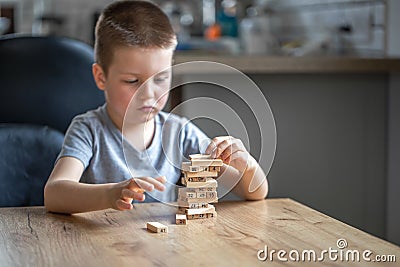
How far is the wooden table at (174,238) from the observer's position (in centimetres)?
111

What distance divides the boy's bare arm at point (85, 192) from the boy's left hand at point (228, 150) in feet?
0.40

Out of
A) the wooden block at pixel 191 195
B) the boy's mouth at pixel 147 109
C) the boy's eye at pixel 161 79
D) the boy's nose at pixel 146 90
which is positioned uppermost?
the boy's eye at pixel 161 79

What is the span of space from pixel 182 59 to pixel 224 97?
22cm

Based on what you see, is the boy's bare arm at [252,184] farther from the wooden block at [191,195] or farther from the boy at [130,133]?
the wooden block at [191,195]

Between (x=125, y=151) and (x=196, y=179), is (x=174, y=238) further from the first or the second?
(x=125, y=151)

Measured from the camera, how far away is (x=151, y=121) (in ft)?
5.90

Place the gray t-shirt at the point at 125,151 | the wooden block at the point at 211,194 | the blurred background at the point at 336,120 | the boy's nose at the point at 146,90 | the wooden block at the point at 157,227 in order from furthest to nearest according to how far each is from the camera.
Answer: the blurred background at the point at 336,120 < the gray t-shirt at the point at 125,151 < the boy's nose at the point at 146,90 < the wooden block at the point at 211,194 < the wooden block at the point at 157,227

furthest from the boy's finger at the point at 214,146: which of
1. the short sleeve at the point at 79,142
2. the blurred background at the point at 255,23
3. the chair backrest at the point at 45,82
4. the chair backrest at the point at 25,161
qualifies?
the blurred background at the point at 255,23

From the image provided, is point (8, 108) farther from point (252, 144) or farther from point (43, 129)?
point (252, 144)

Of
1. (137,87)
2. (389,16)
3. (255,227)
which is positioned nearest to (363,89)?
(389,16)

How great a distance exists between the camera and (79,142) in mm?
1710

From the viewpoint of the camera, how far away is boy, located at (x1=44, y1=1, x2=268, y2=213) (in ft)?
4.87

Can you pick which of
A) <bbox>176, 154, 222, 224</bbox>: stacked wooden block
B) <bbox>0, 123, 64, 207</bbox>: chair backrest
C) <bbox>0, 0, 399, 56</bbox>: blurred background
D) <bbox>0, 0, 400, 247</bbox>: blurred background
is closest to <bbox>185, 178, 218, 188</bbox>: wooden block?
<bbox>176, 154, 222, 224</bbox>: stacked wooden block

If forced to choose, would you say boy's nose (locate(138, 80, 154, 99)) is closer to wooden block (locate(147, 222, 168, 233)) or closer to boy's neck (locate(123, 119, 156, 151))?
boy's neck (locate(123, 119, 156, 151))
